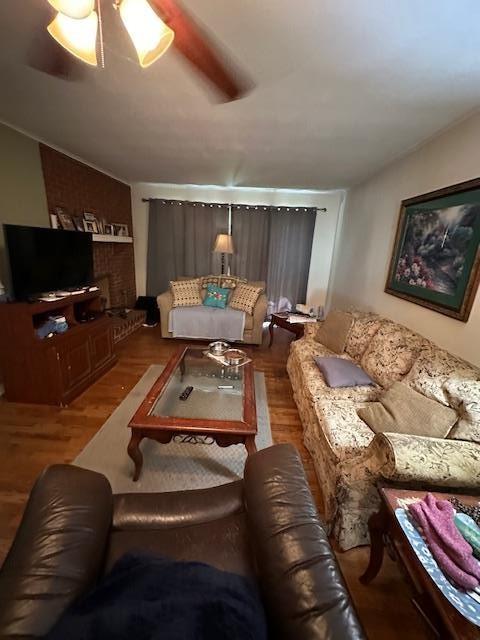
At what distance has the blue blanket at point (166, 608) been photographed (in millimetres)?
537

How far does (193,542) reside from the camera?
92 centimetres

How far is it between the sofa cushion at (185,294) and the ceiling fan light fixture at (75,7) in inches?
120

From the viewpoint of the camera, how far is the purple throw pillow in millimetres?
1938

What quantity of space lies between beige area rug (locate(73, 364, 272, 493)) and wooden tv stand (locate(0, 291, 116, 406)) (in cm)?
58

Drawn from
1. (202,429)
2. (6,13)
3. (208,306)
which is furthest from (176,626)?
(208,306)

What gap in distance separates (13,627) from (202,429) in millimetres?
890

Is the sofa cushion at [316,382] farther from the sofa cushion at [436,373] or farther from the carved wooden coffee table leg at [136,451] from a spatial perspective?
the carved wooden coffee table leg at [136,451]

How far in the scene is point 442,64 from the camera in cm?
128

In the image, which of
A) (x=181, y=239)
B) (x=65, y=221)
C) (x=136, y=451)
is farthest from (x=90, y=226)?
(x=136, y=451)

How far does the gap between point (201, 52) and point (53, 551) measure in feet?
6.21

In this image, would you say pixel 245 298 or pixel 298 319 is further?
pixel 245 298

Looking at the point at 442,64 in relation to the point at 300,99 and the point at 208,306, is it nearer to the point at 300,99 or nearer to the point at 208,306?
the point at 300,99

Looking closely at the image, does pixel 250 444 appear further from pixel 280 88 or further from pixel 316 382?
pixel 280 88

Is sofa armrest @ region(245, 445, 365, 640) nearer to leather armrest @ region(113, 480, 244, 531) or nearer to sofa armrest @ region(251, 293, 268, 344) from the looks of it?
leather armrest @ region(113, 480, 244, 531)
